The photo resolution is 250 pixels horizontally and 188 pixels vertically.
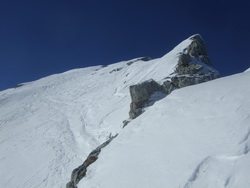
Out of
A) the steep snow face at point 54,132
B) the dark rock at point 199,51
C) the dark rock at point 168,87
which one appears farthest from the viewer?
the dark rock at point 199,51

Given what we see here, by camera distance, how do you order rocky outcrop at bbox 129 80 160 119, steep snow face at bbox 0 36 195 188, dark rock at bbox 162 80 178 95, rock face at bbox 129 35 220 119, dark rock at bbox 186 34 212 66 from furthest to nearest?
dark rock at bbox 186 34 212 66, dark rock at bbox 162 80 178 95, rock face at bbox 129 35 220 119, rocky outcrop at bbox 129 80 160 119, steep snow face at bbox 0 36 195 188

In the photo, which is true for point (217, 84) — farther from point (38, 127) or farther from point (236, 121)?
point (38, 127)

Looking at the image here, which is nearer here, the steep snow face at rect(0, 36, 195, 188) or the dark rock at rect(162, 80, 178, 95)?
the steep snow face at rect(0, 36, 195, 188)

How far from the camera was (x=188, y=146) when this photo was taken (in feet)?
22.1

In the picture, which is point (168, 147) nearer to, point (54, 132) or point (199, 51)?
point (54, 132)

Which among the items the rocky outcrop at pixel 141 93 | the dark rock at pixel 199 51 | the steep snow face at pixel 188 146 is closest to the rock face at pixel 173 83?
the rocky outcrop at pixel 141 93

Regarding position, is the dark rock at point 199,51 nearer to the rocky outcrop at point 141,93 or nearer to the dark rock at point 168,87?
the dark rock at point 168,87

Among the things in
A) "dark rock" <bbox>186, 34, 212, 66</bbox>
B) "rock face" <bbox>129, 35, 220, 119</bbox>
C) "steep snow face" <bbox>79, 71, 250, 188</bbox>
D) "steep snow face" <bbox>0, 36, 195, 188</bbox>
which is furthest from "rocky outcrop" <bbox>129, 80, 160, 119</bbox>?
"dark rock" <bbox>186, 34, 212, 66</bbox>

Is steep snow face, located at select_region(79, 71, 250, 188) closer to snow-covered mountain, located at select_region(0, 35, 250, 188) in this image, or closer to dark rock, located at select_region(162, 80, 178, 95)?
snow-covered mountain, located at select_region(0, 35, 250, 188)

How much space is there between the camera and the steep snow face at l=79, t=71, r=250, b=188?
5562 mm

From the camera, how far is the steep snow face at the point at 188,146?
556 centimetres

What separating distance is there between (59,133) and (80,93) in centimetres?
1928

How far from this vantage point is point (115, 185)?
6480mm

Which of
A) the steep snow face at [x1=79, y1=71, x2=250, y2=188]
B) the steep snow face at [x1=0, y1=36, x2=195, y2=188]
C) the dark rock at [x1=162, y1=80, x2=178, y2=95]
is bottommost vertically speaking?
the steep snow face at [x1=0, y1=36, x2=195, y2=188]
